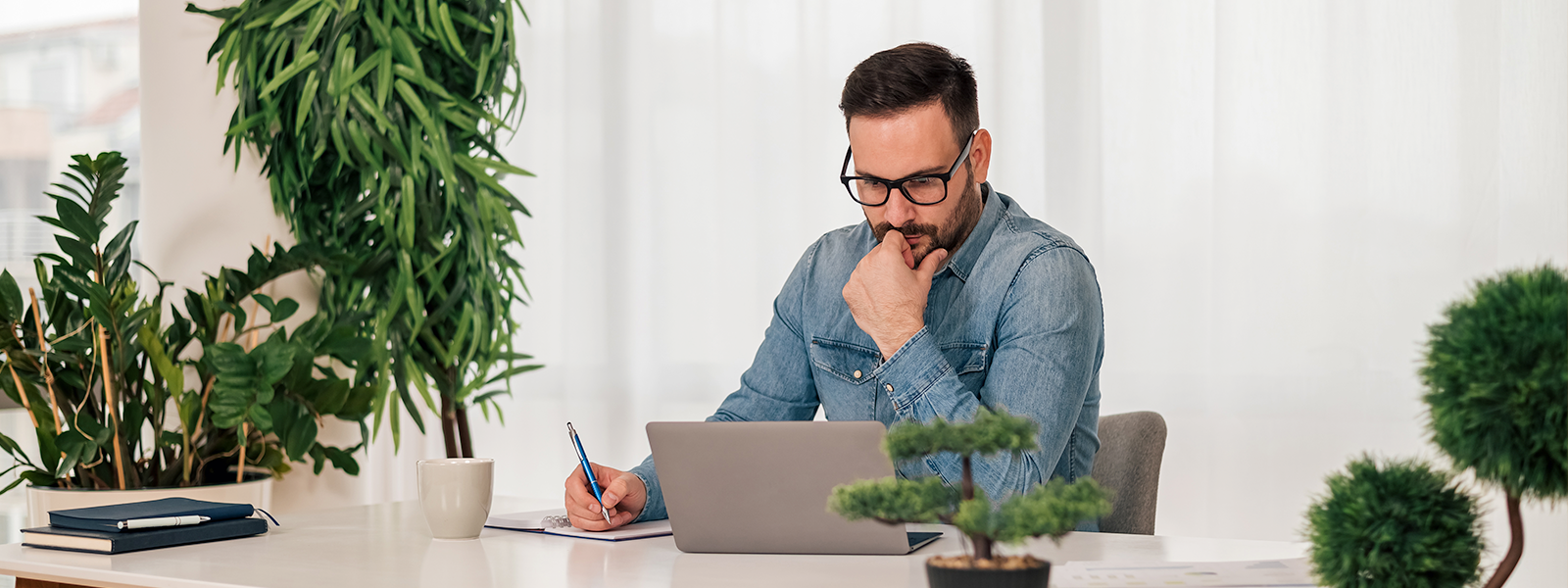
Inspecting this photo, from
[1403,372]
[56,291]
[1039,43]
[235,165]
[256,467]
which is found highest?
[1039,43]

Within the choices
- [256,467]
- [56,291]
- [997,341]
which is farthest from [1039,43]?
[56,291]

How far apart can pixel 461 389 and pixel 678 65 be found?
40.0 inches

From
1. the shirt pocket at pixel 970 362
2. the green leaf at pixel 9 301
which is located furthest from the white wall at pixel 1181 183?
the shirt pocket at pixel 970 362

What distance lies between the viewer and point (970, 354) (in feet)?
5.66

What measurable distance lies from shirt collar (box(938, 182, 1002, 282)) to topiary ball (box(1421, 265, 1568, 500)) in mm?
1116

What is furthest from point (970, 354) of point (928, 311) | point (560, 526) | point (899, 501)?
point (899, 501)

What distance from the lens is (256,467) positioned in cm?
254

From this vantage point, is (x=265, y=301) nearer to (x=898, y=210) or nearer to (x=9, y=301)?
(x=9, y=301)

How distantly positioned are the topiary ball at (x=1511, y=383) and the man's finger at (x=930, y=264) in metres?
1.02

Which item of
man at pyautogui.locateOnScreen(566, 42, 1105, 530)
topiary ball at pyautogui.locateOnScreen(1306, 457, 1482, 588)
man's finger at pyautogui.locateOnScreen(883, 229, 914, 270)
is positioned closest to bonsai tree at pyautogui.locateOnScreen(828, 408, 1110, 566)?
topiary ball at pyautogui.locateOnScreen(1306, 457, 1482, 588)

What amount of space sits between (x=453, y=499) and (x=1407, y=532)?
40.1 inches

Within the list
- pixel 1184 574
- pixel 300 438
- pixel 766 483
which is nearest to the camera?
pixel 1184 574

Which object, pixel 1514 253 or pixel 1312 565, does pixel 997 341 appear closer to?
pixel 1312 565

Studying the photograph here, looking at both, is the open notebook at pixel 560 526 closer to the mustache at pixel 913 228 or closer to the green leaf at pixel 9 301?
Answer: the mustache at pixel 913 228
